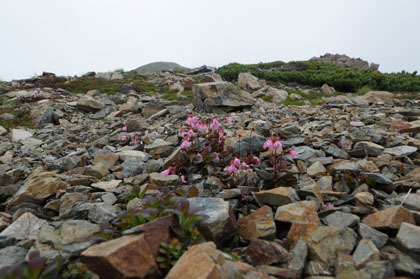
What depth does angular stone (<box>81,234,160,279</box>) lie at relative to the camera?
1.74 metres

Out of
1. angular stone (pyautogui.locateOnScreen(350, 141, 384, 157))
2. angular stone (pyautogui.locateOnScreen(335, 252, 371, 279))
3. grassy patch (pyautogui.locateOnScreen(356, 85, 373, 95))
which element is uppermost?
grassy patch (pyautogui.locateOnScreen(356, 85, 373, 95))

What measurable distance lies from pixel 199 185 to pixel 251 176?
28.4 inches

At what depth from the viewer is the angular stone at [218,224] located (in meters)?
2.17

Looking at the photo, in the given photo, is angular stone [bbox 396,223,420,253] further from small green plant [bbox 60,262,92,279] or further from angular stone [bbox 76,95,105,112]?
angular stone [bbox 76,95,105,112]

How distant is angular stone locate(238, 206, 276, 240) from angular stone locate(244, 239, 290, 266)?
0.23 meters

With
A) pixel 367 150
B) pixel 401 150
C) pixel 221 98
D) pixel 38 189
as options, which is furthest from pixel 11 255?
pixel 221 98

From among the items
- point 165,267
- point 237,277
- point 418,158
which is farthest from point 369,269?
point 418,158

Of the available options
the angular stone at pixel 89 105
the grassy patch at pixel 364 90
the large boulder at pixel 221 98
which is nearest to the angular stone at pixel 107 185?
the large boulder at pixel 221 98

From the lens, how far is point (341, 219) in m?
2.44

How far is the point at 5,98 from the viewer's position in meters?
14.1

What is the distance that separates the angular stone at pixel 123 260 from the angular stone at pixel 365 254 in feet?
4.75

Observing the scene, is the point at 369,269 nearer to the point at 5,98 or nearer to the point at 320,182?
the point at 320,182

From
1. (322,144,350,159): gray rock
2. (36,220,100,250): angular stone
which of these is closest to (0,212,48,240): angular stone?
(36,220,100,250): angular stone

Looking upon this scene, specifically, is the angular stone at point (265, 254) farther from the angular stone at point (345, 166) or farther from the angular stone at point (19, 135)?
the angular stone at point (19, 135)
